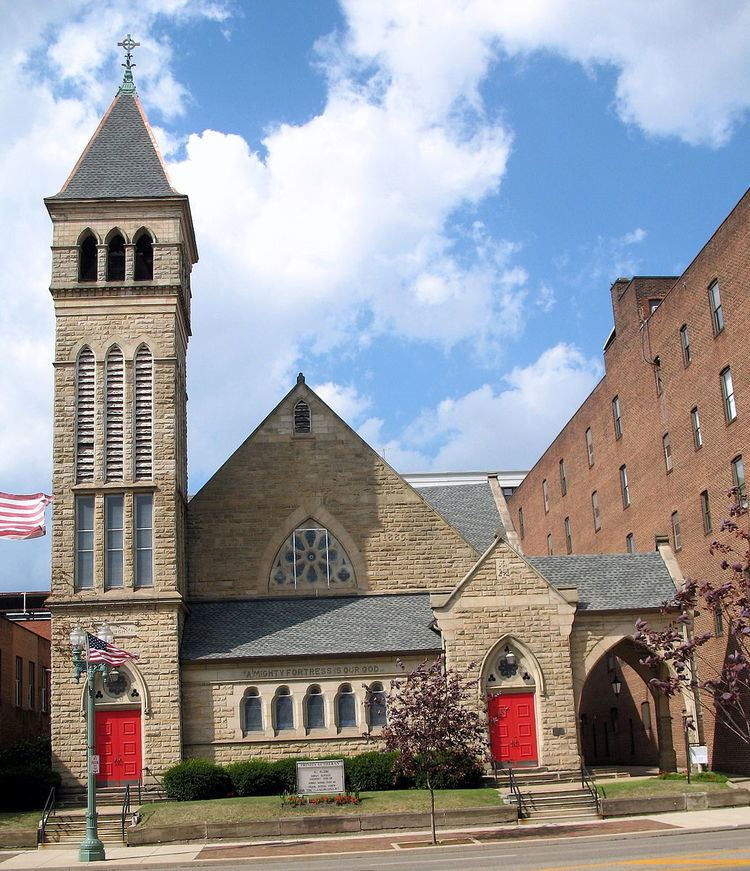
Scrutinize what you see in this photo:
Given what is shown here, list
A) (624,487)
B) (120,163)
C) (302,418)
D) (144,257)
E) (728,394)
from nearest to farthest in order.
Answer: (728,394) → (144,257) → (120,163) → (302,418) → (624,487)

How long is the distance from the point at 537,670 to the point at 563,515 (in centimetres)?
2469

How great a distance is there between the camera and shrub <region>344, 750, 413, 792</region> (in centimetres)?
3034

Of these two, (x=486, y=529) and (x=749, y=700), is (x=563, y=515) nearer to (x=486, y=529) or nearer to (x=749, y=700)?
(x=486, y=529)

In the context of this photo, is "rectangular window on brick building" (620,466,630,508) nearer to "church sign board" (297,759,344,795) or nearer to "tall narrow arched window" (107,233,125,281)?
"church sign board" (297,759,344,795)

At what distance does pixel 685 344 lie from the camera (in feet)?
125

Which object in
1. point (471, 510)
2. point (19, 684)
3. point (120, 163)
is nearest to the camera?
point (120, 163)

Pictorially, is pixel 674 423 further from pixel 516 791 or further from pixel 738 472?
pixel 516 791

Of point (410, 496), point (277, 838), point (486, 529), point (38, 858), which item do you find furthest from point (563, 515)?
point (38, 858)

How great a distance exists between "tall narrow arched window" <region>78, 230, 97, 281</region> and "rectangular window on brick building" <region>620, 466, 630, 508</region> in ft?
74.3

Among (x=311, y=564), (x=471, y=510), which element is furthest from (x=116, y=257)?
(x=471, y=510)

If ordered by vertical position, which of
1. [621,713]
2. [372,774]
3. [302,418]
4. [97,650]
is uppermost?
[302,418]

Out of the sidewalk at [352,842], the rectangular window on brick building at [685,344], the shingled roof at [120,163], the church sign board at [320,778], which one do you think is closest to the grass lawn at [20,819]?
the sidewalk at [352,842]

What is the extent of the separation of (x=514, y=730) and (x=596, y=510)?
20246mm

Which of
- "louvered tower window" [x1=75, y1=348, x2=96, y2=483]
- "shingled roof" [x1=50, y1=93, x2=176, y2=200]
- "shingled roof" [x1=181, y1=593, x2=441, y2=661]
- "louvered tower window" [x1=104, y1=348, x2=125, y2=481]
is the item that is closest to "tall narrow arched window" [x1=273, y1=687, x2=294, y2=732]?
"shingled roof" [x1=181, y1=593, x2=441, y2=661]
